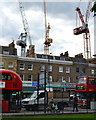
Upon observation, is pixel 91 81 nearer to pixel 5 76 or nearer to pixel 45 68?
pixel 5 76

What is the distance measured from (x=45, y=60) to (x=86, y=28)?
1040 inches

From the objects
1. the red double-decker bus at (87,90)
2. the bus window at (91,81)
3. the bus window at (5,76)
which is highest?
the bus window at (5,76)

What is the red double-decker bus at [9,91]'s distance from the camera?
21.8 meters

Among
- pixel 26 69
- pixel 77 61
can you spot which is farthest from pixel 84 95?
pixel 77 61

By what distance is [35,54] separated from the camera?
5725 centimetres

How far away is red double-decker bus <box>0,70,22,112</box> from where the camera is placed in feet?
71.6

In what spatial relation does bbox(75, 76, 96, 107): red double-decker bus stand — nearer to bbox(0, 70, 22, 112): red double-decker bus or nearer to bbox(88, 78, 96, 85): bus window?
bbox(88, 78, 96, 85): bus window

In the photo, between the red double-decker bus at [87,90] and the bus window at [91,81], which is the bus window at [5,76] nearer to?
the red double-decker bus at [87,90]

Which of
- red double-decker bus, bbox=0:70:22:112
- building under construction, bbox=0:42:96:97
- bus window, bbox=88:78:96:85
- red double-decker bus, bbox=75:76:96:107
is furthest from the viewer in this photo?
building under construction, bbox=0:42:96:97

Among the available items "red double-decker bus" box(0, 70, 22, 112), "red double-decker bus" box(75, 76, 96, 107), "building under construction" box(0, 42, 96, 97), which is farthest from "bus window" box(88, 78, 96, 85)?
"building under construction" box(0, 42, 96, 97)

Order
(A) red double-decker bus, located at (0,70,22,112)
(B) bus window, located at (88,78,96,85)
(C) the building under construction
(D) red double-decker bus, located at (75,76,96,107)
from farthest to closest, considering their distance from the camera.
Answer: (C) the building under construction < (B) bus window, located at (88,78,96,85) < (D) red double-decker bus, located at (75,76,96,107) < (A) red double-decker bus, located at (0,70,22,112)

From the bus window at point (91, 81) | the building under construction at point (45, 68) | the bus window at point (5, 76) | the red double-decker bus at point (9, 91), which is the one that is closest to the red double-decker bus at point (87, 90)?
the bus window at point (91, 81)

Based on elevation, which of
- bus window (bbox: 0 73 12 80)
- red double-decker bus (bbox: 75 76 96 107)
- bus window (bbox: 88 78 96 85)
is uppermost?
bus window (bbox: 0 73 12 80)

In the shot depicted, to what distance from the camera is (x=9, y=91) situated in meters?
22.3
